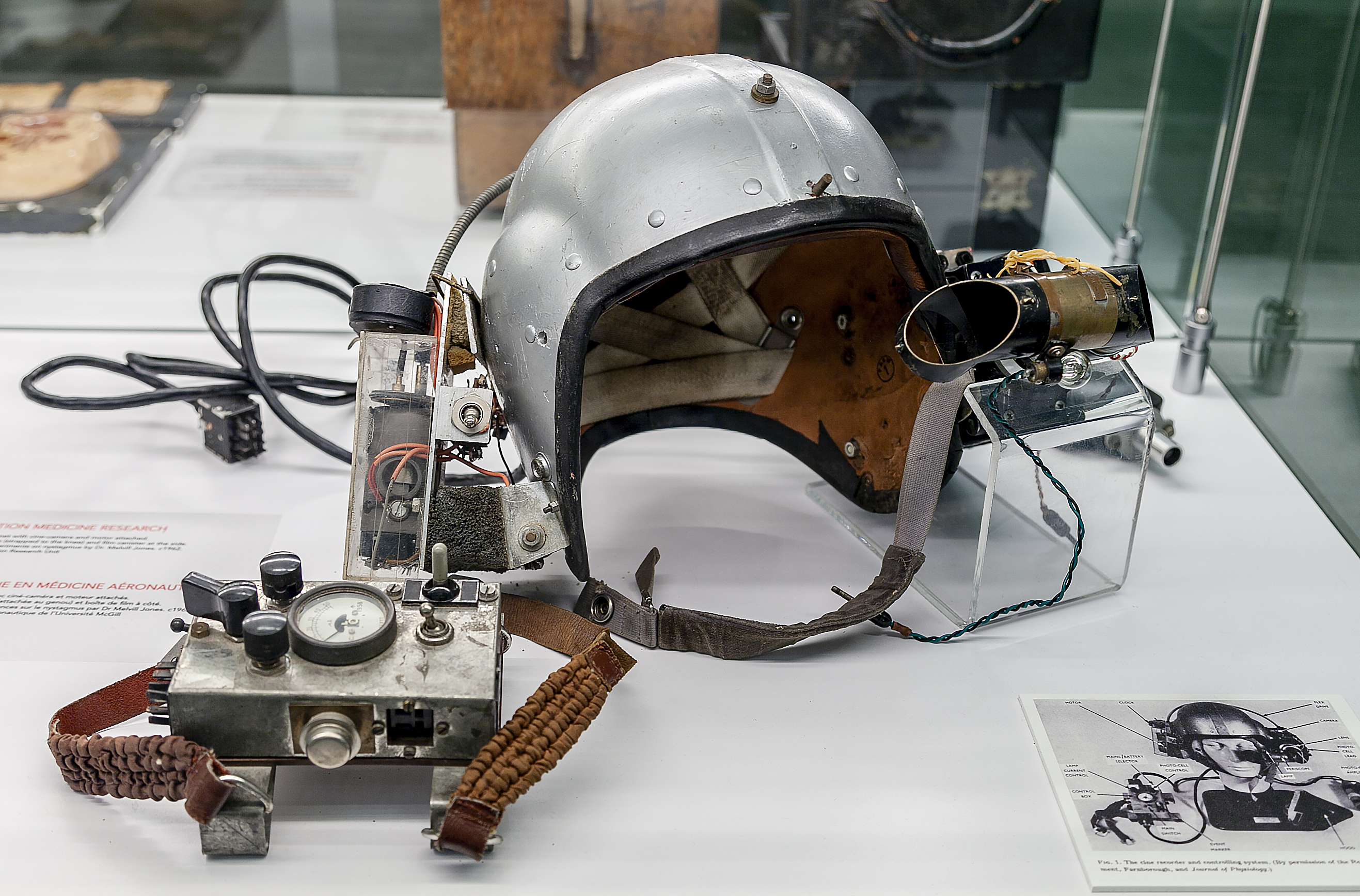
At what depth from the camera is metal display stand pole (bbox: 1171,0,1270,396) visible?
202cm

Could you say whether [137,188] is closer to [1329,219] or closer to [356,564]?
[356,564]

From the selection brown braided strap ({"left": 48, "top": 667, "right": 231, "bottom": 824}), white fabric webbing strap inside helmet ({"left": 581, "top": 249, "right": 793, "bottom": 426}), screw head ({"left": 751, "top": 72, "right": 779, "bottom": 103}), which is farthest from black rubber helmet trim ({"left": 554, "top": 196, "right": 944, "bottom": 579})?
brown braided strap ({"left": 48, "top": 667, "right": 231, "bottom": 824})

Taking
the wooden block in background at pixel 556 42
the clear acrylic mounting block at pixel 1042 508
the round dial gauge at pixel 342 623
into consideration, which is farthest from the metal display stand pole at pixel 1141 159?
the round dial gauge at pixel 342 623

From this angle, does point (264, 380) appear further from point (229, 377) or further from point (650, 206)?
point (650, 206)

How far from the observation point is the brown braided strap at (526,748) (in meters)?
1.13

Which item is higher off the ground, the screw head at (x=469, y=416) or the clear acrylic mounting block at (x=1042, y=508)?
the screw head at (x=469, y=416)

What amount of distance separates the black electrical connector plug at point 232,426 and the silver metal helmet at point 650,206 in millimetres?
485

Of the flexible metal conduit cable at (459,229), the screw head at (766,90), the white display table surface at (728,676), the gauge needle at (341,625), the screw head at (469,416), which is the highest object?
the screw head at (766,90)

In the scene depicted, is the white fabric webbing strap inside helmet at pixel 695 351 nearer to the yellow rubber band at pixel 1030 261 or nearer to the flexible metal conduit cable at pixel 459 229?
the flexible metal conduit cable at pixel 459 229

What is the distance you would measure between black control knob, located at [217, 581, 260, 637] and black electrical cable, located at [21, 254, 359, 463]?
64 centimetres

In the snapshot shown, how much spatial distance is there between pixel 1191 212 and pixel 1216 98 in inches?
8.6

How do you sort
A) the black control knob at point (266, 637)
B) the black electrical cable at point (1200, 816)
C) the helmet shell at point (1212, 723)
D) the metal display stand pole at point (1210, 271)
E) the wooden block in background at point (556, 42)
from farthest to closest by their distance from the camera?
the wooden block in background at point (556, 42), the metal display stand pole at point (1210, 271), the helmet shell at point (1212, 723), the black electrical cable at point (1200, 816), the black control knob at point (266, 637)

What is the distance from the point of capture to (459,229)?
1573mm

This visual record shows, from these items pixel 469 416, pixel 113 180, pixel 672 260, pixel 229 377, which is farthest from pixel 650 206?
pixel 113 180
